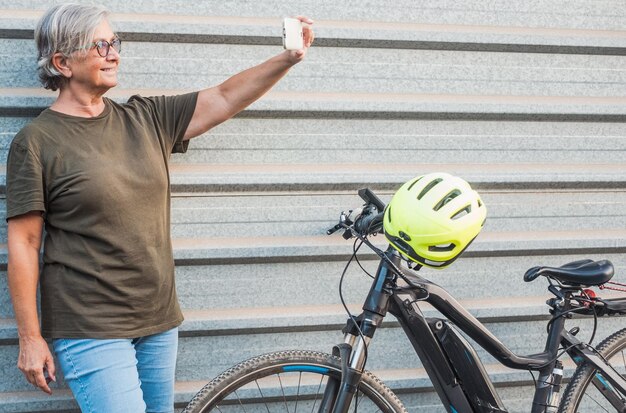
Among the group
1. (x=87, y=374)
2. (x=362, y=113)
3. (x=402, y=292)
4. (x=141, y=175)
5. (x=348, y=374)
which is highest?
(x=362, y=113)

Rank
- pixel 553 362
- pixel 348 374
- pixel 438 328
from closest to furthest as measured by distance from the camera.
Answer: pixel 348 374 → pixel 438 328 → pixel 553 362

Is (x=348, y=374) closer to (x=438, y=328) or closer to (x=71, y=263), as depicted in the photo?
(x=438, y=328)

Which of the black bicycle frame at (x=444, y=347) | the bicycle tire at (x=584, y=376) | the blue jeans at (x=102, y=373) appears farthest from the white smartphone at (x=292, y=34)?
the bicycle tire at (x=584, y=376)

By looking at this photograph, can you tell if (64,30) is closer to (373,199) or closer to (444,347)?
(373,199)

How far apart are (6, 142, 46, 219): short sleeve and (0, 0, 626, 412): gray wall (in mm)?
515

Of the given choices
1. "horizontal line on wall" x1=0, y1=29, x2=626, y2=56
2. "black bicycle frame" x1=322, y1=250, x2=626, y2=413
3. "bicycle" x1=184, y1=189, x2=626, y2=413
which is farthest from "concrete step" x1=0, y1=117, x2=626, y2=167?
"black bicycle frame" x1=322, y1=250, x2=626, y2=413

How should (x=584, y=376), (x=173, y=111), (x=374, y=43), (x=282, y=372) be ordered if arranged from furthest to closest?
(x=374, y=43)
(x=584, y=376)
(x=173, y=111)
(x=282, y=372)

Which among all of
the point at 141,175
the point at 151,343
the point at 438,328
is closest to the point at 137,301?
the point at 151,343

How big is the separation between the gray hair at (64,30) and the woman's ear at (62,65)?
0.04ft

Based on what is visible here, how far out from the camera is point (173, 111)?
10.7 ft

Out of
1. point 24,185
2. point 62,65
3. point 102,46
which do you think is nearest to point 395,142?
point 102,46

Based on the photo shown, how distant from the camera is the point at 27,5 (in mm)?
3283

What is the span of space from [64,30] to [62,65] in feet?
0.44

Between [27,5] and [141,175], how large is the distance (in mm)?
917
